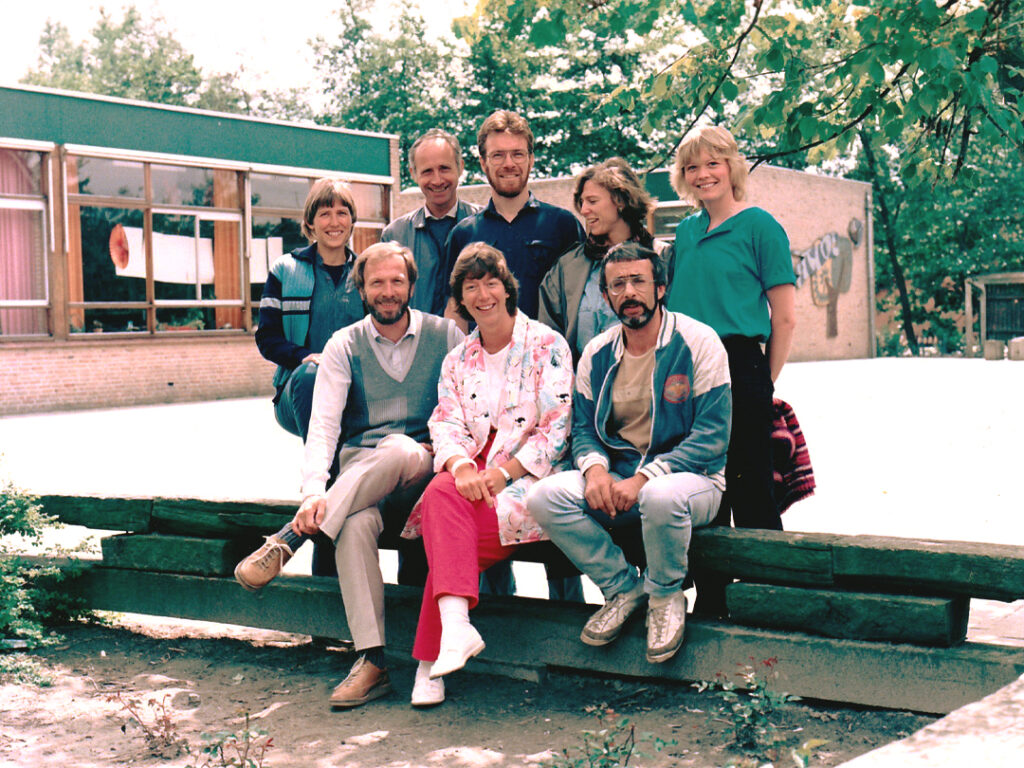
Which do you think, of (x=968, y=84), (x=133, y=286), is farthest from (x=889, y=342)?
(x=968, y=84)

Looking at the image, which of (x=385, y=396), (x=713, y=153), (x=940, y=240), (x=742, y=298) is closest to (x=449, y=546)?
(x=385, y=396)

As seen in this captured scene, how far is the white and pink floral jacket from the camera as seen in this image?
14.6 feet

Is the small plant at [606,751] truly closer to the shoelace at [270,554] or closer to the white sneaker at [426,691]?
the white sneaker at [426,691]

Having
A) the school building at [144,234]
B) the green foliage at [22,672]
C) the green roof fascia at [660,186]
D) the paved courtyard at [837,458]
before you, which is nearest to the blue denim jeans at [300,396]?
the paved courtyard at [837,458]

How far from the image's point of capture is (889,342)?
40750 millimetres

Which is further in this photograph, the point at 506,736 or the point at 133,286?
the point at 133,286

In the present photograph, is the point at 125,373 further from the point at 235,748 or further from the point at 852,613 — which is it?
the point at 852,613

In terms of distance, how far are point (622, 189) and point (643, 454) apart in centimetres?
109

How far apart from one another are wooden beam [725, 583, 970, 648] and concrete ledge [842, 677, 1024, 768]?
88.0 inches

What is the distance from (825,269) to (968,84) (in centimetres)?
3222

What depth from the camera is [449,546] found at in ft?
13.6

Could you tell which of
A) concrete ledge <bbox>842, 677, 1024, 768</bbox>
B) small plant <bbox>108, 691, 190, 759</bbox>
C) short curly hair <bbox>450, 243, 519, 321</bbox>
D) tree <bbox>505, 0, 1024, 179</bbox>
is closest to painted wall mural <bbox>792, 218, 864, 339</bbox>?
tree <bbox>505, 0, 1024, 179</bbox>

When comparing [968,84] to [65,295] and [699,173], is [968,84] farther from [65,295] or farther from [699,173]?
[65,295]

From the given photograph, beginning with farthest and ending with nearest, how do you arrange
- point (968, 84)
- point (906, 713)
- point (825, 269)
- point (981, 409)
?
1. point (825, 269)
2. point (981, 409)
3. point (968, 84)
4. point (906, 713)
